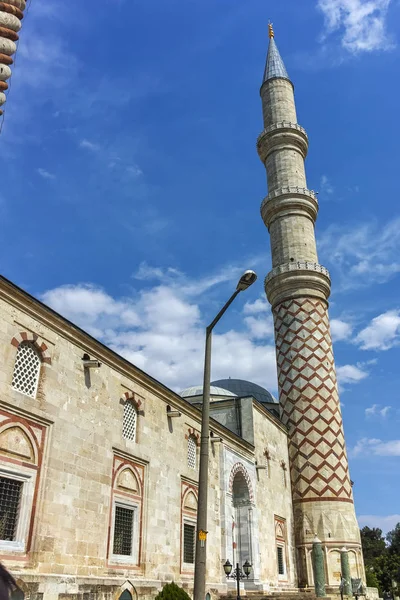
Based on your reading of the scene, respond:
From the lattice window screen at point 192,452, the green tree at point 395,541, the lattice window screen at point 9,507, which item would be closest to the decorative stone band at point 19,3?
the lattice window screen at point 9,507

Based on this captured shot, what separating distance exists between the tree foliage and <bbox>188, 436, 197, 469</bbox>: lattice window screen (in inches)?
1180

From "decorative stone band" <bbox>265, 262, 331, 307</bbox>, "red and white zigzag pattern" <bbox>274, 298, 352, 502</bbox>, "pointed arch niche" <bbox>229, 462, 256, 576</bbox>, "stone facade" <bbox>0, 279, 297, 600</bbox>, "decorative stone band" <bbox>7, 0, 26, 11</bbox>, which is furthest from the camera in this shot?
"decorative stone band" <bbox>265, 262, 331, 307</bbox>

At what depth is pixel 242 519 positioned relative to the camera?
1969 cm

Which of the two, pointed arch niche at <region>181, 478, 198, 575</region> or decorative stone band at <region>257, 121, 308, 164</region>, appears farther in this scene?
decorative stone band at <region>257, 121, 308, 164</region>

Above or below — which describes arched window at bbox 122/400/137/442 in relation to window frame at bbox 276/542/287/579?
above

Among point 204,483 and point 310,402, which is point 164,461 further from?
point 310,402

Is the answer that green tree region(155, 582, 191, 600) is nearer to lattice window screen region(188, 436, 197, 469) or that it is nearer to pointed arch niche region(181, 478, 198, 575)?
pointed arch niche region(181, 478, 198, 575)

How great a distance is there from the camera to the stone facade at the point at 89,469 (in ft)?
32.6

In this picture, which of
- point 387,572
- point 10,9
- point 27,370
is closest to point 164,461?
point 27,370

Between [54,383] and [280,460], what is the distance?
15015 mm

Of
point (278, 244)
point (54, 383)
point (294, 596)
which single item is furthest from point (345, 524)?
point (54, 383)

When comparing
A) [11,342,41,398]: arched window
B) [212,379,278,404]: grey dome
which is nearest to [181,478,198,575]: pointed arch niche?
[11,342,41,398]: arched window

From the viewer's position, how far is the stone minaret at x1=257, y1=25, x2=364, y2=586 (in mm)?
23062

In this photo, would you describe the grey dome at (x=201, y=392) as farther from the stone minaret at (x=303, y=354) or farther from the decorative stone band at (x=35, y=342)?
the decorative stone band at (x=35, y=342)
